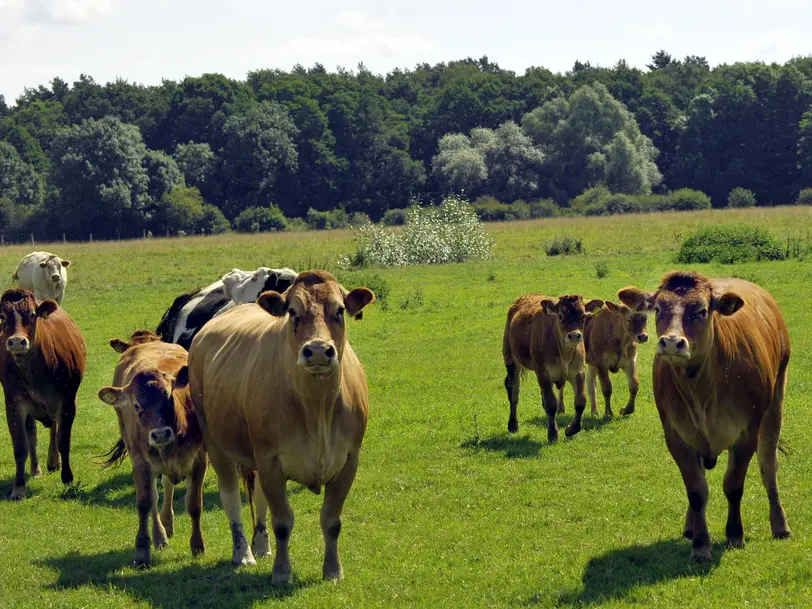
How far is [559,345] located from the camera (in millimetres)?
12969

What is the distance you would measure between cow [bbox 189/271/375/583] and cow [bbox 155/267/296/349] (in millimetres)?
4549

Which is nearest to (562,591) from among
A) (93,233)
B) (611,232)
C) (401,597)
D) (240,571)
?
(401,597)

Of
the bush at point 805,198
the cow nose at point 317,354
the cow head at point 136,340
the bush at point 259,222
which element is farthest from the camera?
the bush at point 259,222

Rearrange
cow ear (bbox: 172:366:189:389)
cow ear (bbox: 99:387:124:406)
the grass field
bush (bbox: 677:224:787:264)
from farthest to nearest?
1. bush (bbox: 677:224:787:264)
2. cow ear (bbox: 172:366:189:389)
3. cow ear (bbox: 99:387:124:406)
4. the grass field

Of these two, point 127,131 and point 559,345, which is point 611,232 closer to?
point 559,345

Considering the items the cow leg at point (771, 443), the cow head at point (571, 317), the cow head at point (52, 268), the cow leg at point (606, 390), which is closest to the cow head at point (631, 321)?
the cow leg at point (606, 390)

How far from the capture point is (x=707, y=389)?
7805 mm

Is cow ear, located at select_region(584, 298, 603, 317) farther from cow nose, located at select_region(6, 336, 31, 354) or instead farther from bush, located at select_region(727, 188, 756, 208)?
bush, located at select_region(727, 188, 756, 208)

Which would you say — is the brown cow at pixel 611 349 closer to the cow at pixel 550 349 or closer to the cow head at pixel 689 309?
the cow at pixel 550 349

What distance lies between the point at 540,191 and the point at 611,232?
116ft

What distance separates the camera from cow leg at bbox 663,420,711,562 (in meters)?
7.63

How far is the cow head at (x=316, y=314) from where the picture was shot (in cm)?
691

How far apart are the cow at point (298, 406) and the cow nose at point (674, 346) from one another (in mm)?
2001

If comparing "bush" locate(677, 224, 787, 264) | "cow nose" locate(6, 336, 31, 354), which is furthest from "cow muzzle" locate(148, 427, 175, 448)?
"bush" locate(677, 224, 787, 264)
